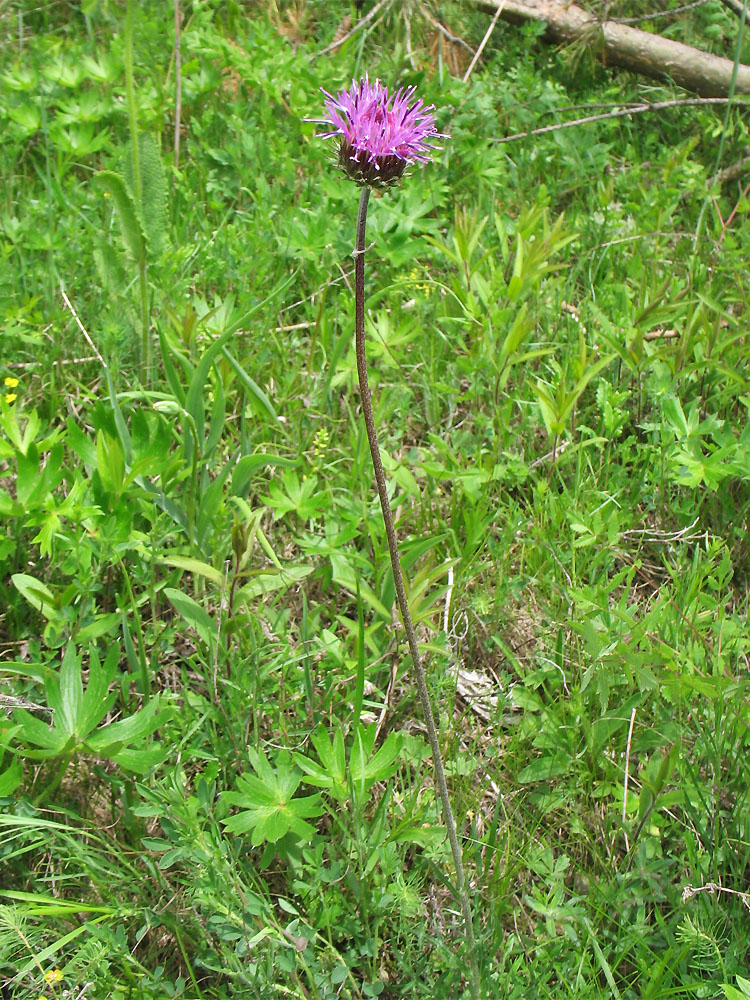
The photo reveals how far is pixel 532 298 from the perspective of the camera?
292cm

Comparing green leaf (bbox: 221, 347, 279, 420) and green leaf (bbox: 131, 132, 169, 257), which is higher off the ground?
green leaf (bbox: 131, 132, 169, 257)

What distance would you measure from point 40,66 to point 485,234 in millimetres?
2134

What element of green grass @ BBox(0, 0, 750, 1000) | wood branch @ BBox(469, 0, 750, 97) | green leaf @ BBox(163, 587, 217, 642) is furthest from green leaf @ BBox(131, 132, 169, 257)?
wood branch @ BBox(469, 0, 750, 97)

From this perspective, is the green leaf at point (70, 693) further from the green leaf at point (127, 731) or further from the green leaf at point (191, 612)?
the green leaf at point (191, 612)

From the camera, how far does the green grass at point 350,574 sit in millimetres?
1611

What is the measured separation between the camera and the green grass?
1611mm

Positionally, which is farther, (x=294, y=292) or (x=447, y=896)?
(x=294, y=292)

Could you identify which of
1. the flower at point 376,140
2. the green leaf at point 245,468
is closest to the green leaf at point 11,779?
the green leaf at point 245,468

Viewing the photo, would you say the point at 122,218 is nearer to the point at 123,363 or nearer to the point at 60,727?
the point at 123,363

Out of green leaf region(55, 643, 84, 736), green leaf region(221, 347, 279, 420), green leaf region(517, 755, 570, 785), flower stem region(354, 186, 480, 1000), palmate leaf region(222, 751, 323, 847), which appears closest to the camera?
flower stem region(354, 186, 480, 1000)

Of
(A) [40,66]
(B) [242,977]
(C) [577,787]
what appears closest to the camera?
(B) [242,977]

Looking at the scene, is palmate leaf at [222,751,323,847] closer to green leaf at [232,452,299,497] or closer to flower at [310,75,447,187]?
green leaf at [232,452,299,497]

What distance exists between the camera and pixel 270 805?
5.38 ft

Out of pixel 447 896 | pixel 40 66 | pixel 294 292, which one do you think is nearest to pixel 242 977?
pixel 447 896
